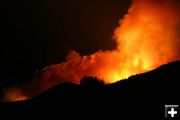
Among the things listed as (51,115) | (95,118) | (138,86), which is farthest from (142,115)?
(51,115)

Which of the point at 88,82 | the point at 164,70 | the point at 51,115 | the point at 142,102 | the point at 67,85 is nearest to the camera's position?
the point at 142,102

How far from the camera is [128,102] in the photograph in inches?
1588

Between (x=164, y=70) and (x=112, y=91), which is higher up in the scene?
(x=164, y=70)

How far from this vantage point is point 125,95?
43.1m

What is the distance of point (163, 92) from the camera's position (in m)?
40.5

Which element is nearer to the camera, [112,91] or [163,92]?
[163,92]

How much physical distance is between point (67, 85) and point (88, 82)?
875 cm

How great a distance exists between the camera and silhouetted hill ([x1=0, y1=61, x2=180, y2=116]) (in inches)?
1538

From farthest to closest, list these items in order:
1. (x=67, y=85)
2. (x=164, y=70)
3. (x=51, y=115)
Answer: (x=67, y=85) < (x=164, y=70) < (x=51, y=115)

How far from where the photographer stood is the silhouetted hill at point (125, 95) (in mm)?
39062

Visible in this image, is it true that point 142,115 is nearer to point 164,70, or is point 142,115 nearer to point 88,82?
point 164,70

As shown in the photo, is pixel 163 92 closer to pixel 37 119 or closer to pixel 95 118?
pixel 95 118

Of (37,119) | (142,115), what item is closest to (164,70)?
(142,115)

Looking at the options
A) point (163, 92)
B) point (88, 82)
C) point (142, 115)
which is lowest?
point (142, 115)
